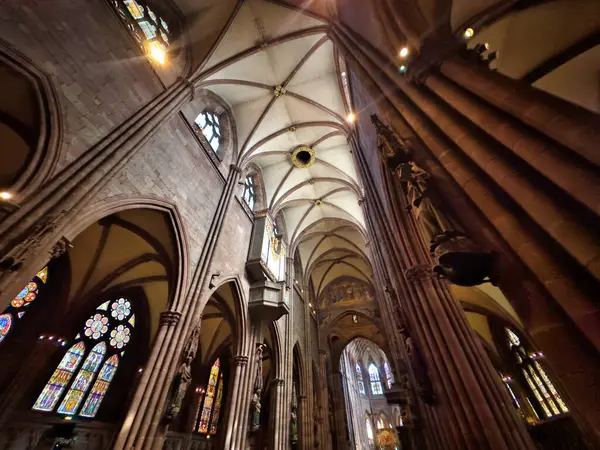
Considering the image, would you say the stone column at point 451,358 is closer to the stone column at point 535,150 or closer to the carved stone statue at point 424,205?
the carved stone statue at point 424,205

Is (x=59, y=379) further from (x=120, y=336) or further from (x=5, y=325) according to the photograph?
(x=5, y=325)

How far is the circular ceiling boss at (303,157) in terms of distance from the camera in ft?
41.5

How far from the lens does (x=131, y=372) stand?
32.5ft

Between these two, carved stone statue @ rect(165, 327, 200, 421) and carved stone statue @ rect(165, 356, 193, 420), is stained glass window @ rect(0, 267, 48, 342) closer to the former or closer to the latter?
carved stone statue @ rect(165, 327, 200, 421)

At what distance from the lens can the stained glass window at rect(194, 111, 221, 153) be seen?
30.2 ft

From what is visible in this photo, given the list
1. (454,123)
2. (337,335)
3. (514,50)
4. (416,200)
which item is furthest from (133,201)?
(337,335)

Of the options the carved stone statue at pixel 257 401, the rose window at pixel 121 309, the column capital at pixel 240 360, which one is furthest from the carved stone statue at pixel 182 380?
the rose window at pixel 121 309

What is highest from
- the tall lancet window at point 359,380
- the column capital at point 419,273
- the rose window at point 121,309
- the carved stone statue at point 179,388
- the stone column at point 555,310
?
the tall lancet window at point 359,380

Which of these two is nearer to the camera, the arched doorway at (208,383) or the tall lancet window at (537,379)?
the tall lancet window at (537,379)

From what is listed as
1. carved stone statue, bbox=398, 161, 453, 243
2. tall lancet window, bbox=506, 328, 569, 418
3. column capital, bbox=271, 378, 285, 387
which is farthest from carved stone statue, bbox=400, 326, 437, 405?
tall lancet window, bbox=506, 328, 569, 418

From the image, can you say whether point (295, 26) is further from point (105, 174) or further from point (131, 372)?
point (131, 372)

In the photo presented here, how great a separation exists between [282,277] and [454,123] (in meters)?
10.2

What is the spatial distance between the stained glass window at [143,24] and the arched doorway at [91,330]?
4459 mm

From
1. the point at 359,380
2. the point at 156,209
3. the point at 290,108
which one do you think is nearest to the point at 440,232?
the point at 156,209
